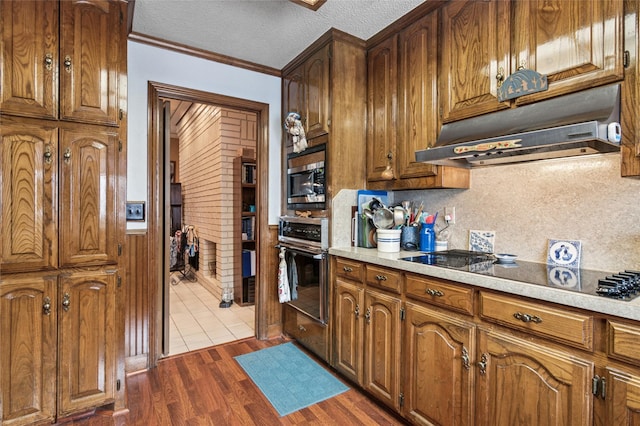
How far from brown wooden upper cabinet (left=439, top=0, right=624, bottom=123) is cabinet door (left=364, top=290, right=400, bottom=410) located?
1211 millimetres

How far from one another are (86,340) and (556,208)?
8.91 feet

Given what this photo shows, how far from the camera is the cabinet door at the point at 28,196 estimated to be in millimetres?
1646

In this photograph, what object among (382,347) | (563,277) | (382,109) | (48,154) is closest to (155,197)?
(48,154)

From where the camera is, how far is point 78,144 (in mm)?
1809

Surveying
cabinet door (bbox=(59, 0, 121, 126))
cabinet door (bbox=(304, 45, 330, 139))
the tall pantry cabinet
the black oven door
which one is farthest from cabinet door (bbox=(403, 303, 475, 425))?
cabinet door (bbox=(59, 0, 121, 126))

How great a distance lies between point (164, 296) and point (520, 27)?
2.99 m

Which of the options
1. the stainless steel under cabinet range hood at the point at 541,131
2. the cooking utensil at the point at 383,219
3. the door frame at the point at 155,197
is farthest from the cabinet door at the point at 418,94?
the door frame at the point at 155,197

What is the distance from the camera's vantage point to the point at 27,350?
1.70 m

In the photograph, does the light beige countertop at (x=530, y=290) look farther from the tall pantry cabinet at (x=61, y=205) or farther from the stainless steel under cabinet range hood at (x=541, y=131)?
the tall pantry cabinet at (x=61, y=205)

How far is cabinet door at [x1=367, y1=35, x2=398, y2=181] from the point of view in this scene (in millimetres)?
2336

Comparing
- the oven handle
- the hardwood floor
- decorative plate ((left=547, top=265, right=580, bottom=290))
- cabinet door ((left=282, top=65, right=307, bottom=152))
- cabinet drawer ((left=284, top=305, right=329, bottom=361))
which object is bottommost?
the hardwood floor

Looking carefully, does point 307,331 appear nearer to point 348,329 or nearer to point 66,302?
point 348,329

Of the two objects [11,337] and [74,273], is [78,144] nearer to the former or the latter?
[74,273]

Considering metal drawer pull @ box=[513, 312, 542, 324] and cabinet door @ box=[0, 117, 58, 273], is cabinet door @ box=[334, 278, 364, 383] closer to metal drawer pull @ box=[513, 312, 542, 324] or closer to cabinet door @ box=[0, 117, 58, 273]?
metal drawer pull @ box=[513, 312, 542, 324]
